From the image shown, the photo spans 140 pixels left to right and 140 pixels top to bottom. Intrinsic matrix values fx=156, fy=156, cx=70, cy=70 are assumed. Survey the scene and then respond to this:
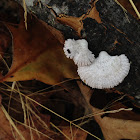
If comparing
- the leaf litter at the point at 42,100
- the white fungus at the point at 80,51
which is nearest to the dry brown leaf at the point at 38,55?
the leaf litter at the point at 42,100

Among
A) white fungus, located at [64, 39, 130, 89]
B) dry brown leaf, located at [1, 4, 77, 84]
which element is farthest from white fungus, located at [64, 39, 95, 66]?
dry brown leaf, located at [1, 4, 77, 84]

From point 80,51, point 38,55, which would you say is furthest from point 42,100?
point 80,51

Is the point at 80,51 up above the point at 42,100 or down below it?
above

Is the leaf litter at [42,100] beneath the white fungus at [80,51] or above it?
beneath

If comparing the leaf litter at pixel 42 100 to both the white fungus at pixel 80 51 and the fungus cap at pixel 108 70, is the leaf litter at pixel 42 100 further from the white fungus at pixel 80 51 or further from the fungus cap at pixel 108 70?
the fungus cap at pixel 108 70

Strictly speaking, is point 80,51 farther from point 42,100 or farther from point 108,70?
Result: point 42,100

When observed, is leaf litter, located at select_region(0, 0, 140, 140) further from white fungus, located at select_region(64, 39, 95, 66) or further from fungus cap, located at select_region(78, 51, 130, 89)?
fungus cap, located at select_region(78, 51, 130, 89)

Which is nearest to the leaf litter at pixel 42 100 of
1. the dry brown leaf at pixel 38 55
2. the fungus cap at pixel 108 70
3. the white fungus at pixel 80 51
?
the dry brown leaf at pixel 38 55

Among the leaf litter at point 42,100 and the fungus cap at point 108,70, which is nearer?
the fungus cap at point 108,70
